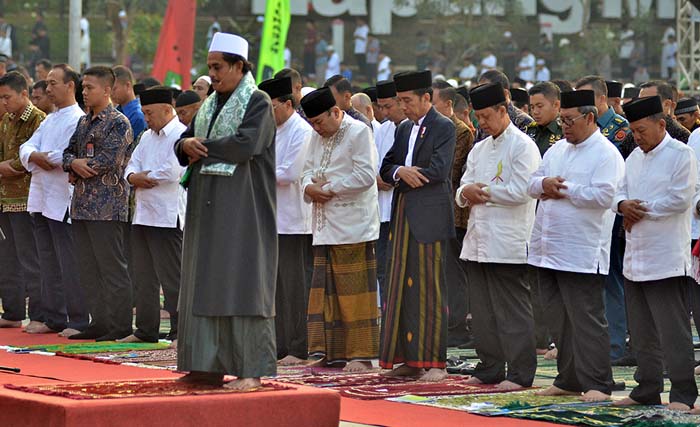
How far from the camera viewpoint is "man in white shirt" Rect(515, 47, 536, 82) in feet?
105

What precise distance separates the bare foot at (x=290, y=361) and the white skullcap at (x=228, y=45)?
326 cm

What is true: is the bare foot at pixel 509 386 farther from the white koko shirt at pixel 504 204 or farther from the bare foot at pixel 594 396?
the white koko shirt at pixel 504 204

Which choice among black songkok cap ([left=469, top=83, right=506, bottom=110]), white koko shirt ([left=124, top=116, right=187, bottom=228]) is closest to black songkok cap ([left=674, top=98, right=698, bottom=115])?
black songkok cap ([left=469, top=83, right=506, bottom=110])

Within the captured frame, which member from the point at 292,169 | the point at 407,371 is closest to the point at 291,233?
the point at 292,169

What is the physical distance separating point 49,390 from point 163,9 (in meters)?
28.6

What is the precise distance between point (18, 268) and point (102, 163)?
6.25 feet

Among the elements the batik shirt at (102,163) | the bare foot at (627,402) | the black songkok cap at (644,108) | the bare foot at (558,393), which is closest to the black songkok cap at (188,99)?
the batik shirt at (102,163)

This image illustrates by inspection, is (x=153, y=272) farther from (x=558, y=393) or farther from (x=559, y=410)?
(x=559, y=410)

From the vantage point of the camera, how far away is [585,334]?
870 cm

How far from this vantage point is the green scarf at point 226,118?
7.63 m

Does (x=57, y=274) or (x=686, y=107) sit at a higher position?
(x=686, y=107)

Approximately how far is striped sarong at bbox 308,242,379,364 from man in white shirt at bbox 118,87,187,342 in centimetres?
175

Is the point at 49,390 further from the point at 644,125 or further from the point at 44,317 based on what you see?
the point at 44,317

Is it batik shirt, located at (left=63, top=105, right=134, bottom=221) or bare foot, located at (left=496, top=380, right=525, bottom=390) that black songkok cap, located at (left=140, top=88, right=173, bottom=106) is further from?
bare foot, located at (left=496, top=380, right=525, bottom=390)
